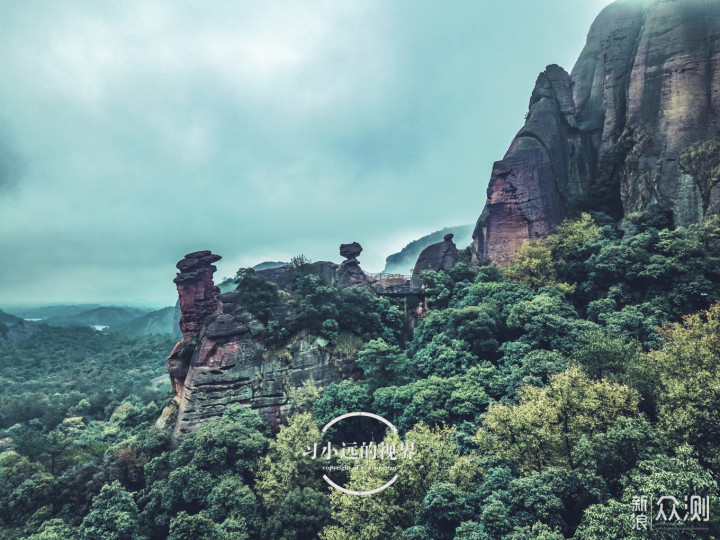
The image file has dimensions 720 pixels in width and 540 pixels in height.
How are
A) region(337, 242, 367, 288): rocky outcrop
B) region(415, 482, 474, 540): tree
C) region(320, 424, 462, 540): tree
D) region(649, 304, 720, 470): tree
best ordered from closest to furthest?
region(649, 304, 720, 470): tree < region(415, 482, 474, 540): tree < region(320, 424, 462, 540): tree < region(337, 242, 367, 288): rocky outcrop

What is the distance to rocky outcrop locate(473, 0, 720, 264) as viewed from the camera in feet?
84.2

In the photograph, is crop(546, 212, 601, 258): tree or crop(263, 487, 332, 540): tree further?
crop(546, 212, 601, 258): tree

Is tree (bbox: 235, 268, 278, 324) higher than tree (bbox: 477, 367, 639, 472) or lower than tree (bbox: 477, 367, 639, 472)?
higher

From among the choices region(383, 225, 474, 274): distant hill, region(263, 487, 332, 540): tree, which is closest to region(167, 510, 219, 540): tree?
region(263, 487, 332, 540): tree

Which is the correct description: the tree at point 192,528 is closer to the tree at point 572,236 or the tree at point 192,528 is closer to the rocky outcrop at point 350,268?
the rocky outcrop at point 350,268

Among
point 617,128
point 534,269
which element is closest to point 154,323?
point 534,269

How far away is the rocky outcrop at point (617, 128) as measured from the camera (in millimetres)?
25672

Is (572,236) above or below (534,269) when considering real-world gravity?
above

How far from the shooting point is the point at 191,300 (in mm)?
29812

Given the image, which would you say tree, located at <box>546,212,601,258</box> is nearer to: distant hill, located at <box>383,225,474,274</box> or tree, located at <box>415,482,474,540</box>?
tree, located at <box>415,482,474,540</box>

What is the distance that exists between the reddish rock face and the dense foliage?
314cm

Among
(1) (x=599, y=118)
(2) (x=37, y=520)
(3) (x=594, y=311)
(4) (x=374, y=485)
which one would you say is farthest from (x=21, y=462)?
(1) (x=599, y=118)

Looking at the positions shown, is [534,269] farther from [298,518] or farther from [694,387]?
[298,518]

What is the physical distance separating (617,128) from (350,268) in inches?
1127
